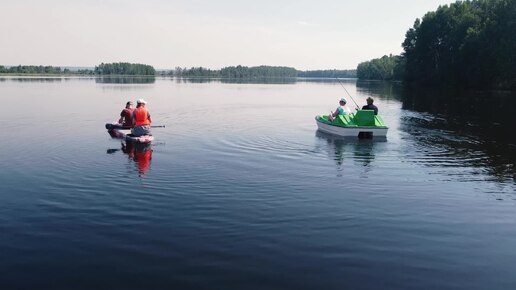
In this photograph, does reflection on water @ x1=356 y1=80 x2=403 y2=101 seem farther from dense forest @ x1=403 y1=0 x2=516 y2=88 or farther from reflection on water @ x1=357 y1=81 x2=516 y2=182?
reflection on water @ x1=357 y1=81 x2=516 y2=182

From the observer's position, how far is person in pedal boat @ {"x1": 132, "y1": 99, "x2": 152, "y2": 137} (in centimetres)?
2158

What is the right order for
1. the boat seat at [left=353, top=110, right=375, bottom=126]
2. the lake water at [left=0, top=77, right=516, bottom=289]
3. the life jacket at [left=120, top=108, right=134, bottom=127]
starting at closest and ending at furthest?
the lake water at [left=0, top=77, right=516, bottom=289]
the boat seat at [left=353, top=110, right=375, bottom=126]
the life jacket at [left=120, top=108, right=134, bottom=127]

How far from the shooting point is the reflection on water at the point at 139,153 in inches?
638

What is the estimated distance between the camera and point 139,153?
19188mm

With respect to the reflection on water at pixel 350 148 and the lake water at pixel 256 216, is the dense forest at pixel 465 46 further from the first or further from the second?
the lake water at pixel 256 216

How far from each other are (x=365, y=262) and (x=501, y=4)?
8832cm

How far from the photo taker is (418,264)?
8.24 meters

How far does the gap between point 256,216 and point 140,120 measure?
1280 cm

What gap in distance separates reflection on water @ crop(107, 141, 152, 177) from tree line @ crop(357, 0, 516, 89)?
74.2m

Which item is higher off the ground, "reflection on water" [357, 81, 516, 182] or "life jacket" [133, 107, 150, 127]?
"life jacket" [133, 107, 150, 127]

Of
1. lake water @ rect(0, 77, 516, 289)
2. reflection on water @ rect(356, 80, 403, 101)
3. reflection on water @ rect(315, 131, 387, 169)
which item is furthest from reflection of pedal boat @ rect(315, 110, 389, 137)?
reflection on water @ rect(356, 80, 403, 101)

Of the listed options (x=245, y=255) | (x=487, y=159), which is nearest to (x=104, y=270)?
(x=245, y=255)

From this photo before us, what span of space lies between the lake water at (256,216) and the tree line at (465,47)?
215 feet

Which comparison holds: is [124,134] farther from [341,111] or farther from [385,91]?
[385,91]
